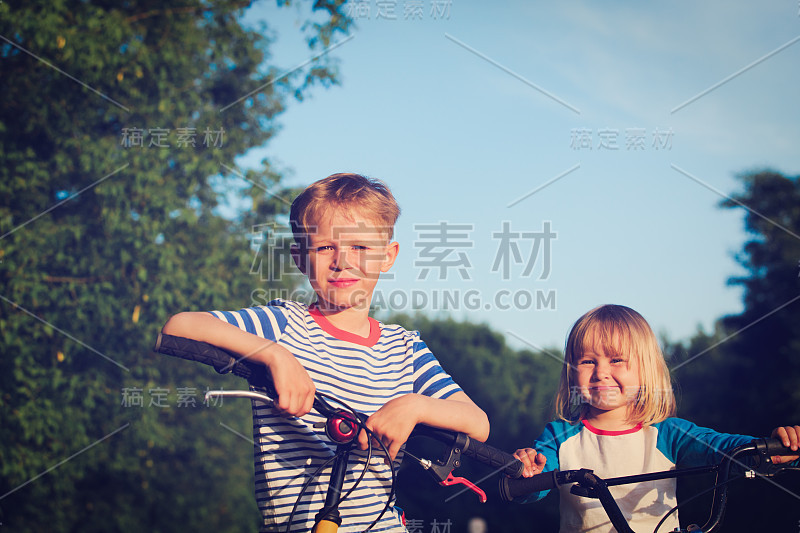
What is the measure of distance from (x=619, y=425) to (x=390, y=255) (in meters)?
1.16

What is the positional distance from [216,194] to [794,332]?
13275 mm

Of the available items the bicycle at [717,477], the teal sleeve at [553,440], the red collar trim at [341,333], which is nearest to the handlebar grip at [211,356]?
the red collar trim at [341,333]

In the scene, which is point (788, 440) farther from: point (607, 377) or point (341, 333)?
point (341, 333)

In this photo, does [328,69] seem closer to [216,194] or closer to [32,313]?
[216,194]

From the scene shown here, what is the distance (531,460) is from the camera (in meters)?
2.35

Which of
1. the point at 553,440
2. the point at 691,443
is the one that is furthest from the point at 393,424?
the point at 691,443

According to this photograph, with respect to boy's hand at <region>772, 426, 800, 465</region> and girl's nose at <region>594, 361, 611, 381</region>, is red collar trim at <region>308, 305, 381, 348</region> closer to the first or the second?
girl's nose at <region>594, 361, 611, 381</region>

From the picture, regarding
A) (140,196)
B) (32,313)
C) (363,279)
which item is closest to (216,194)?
(140,196)

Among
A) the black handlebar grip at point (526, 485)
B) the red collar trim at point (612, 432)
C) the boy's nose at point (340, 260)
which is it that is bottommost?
the black handlebar grip at point (526, 485)

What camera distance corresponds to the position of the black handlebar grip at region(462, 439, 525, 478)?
2025mm

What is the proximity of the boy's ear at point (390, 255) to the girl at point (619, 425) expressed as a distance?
0.81 m

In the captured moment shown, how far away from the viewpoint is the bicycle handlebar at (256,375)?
1851 mm

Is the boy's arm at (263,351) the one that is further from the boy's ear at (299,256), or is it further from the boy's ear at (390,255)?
the boy's ear at (390,255)

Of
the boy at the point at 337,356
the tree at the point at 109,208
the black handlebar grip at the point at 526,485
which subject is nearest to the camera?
the boy at the point at 337,356
